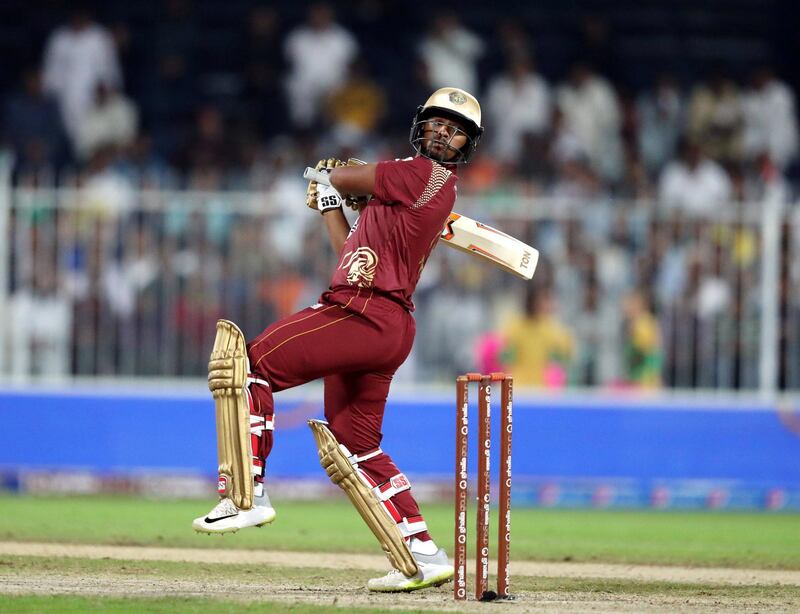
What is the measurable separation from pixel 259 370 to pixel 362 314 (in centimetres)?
54

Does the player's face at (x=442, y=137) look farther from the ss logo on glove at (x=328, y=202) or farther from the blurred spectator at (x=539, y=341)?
the blurred spectator at (x=539, y=341)

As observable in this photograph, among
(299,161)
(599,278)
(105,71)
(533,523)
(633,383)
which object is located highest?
(105,71)

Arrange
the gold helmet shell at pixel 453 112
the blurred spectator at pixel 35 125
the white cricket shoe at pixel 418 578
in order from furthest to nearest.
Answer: the blurred spectator at pixel 35 125 < the white cricket shoe at pixel 418 578 < the gold helmet shell at pixel 453 112

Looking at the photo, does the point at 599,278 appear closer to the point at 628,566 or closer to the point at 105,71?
the point at 628,566

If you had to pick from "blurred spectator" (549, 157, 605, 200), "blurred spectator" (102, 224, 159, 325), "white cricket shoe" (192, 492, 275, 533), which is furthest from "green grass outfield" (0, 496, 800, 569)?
"blurred spectator" (549, 157, 605, 200)

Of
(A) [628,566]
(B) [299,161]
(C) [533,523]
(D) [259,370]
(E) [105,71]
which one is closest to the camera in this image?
(D) [259,370]

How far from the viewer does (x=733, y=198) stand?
44.1 feet

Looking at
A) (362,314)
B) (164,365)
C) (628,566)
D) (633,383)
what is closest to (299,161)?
(164,365)

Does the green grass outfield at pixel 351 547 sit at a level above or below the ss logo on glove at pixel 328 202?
below

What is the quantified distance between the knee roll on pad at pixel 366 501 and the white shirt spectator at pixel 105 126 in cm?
943

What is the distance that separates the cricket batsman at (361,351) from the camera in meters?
6.66

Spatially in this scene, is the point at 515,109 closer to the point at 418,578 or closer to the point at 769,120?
the point at 769,120

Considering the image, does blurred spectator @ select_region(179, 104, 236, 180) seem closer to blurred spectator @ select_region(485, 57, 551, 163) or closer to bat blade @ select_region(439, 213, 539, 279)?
blurred spectator @ select_region(485, 57, 551, 163)

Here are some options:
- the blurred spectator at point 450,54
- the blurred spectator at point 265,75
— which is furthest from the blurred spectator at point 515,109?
the blurred spectator at point 265,75
